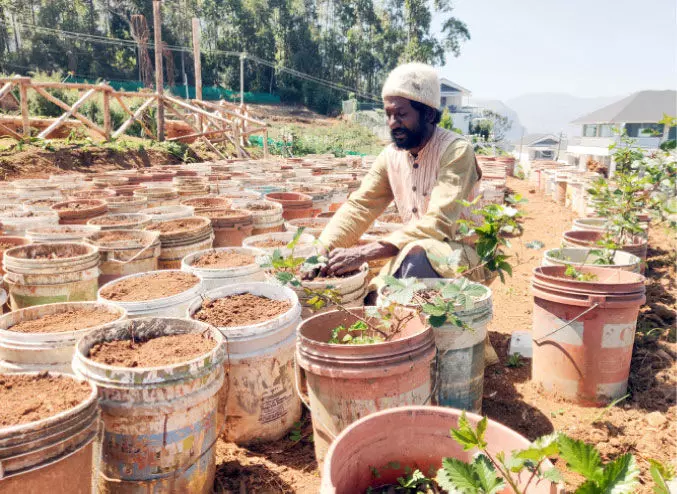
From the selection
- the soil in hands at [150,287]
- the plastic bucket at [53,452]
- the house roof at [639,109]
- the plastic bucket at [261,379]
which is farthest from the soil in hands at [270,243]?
the house roof at [639,109]

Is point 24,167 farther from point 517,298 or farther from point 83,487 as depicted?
point 83,487

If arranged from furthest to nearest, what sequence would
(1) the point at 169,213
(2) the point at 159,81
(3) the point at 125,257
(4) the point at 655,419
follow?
(2) the point at 159,81, (1) the point at 169,213, (3) the point at 125,257, (4) the point at 655,419

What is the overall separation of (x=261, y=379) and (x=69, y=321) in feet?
3.04

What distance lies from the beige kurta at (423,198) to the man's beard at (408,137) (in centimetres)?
9

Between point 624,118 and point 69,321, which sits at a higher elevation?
point 624,118

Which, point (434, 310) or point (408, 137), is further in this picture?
point (408, 137)

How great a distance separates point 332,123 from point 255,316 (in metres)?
41.5

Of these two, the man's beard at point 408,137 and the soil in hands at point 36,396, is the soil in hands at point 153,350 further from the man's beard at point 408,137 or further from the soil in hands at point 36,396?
the man's beard at point 408,137

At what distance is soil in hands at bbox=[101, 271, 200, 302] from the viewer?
2.70 metres

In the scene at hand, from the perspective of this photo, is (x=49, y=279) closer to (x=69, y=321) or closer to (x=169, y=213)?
(x=69, y=321)

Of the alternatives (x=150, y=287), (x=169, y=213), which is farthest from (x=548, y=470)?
(x=169, y=213)

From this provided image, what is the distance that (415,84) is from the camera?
9.92 ft

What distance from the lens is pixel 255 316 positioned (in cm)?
252

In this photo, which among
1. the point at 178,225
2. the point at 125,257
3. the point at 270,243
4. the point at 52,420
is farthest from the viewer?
the point at 178,225
